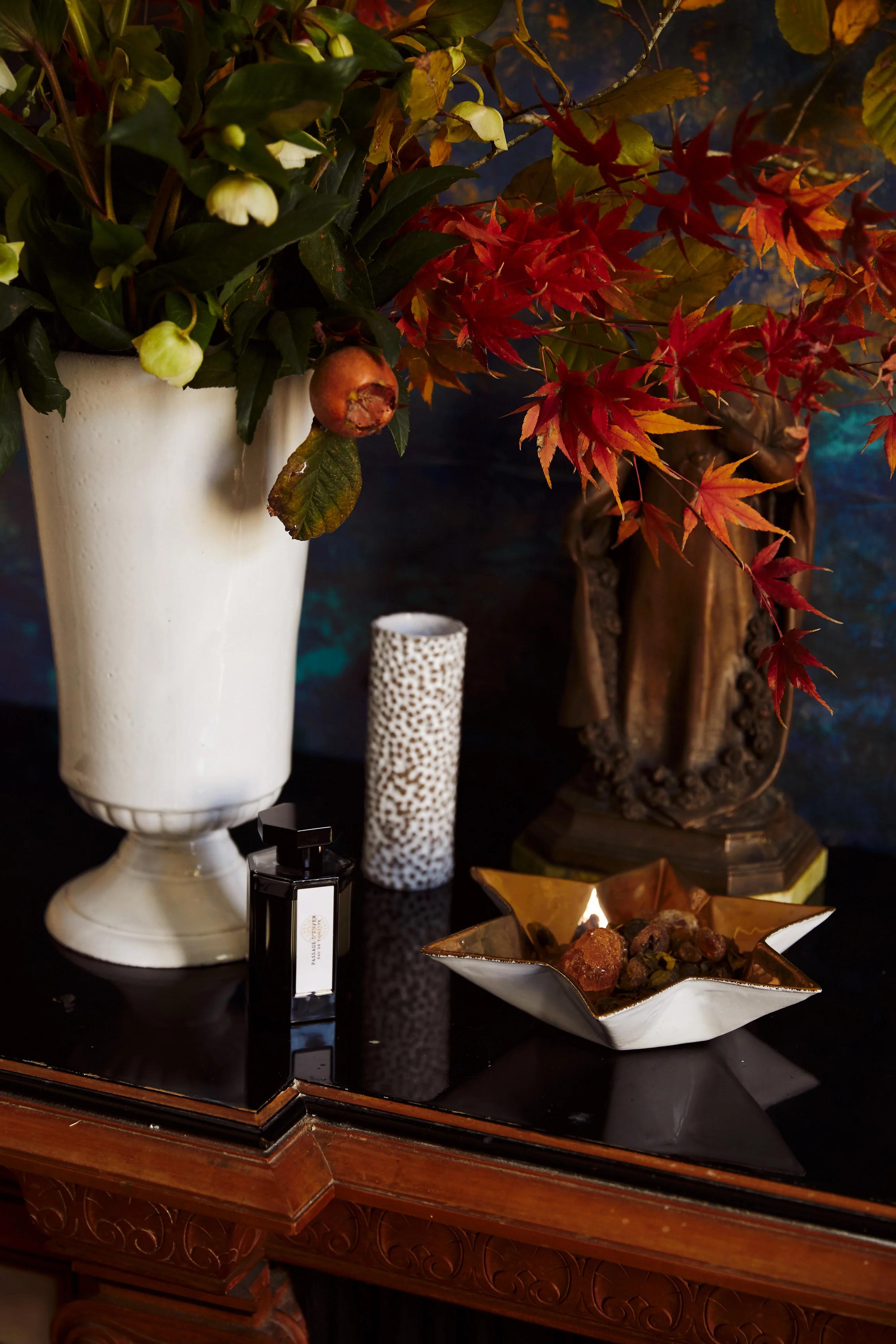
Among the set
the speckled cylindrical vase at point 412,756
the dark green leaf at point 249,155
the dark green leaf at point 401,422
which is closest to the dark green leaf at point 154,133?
the dark green leaf at point 249,155

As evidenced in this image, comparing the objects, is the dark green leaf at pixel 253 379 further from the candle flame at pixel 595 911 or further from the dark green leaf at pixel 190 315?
the candle flame at pixel 595 911

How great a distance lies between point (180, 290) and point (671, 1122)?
21.4 inches

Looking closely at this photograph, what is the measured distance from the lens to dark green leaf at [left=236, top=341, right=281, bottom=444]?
72 centimetres

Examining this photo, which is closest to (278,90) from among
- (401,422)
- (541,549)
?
(401,422)

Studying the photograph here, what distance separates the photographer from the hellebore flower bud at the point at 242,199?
22.6 inches

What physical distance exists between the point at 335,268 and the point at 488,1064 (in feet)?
1.61

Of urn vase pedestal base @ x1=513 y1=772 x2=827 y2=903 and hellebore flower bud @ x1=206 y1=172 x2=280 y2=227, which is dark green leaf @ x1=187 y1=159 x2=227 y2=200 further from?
urn vase pedestal base @ x1=513 y1=772 x2=827 y2=903

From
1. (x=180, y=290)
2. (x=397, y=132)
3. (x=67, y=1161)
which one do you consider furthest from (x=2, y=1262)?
(x=397, y=132)

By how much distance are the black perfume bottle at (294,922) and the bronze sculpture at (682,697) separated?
0.92ft

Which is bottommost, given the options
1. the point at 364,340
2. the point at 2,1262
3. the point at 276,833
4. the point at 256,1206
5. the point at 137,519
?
the point at 2,1262

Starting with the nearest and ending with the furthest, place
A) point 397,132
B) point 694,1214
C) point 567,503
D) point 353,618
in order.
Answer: point 694,1214 → point 397,132 → point 567,503 → point 353,618

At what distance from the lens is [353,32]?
610 millimetres

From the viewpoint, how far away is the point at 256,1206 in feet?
2.14

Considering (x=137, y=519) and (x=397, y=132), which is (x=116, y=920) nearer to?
(x=137, y=519)
